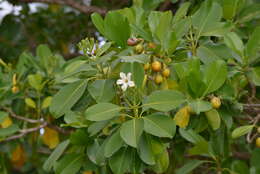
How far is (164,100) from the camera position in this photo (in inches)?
46.8

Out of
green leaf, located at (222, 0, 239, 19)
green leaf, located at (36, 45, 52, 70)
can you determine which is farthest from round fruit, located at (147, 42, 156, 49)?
green leaf, located at (36, 45, 52, 70)

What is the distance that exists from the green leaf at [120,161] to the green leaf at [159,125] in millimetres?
107

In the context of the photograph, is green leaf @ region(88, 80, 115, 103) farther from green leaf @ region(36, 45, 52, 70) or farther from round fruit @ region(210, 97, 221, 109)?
green leaf @ region(36, 45, 52, 70)

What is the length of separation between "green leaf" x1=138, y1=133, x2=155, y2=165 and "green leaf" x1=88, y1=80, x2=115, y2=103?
0.14m

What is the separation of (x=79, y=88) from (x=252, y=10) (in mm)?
687

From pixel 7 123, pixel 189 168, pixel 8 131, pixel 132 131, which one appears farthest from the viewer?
pixel 7 123

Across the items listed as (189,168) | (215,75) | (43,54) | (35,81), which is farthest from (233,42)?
(43,54)

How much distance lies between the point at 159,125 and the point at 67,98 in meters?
0.27

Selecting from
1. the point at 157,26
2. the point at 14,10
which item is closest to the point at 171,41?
the point at 157,26

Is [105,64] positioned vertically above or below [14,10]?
above

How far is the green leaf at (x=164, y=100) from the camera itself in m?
1.18

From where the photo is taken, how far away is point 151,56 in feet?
4.25

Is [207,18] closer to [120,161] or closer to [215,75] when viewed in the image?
[215,75]

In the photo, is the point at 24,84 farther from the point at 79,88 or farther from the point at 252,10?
the point at 252,10
